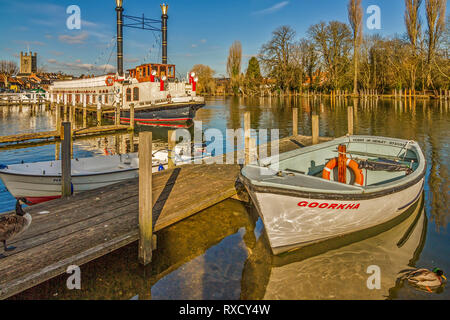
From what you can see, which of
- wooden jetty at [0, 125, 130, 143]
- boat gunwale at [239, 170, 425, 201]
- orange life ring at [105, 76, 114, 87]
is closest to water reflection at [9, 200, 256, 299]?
boat gunwale at [239, 170, 425, 201]

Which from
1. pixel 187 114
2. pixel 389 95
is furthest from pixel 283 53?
pixel 187 114

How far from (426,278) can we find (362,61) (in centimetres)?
5912

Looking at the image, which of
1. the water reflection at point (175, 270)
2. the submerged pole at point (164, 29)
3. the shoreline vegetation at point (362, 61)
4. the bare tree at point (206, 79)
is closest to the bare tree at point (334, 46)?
the shoreline vegetation at point (362, 61)

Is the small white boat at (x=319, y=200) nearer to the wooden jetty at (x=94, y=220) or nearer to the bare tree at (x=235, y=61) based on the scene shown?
the wooden jetty at (x=94, y=220)

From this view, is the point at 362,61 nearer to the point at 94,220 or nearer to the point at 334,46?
the point at 334,46

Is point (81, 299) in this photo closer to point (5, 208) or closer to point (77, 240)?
point (77, 240)

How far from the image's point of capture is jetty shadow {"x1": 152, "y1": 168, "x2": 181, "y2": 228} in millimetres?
6215

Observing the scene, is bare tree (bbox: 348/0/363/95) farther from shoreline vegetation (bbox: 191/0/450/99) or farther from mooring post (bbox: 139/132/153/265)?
mooring post (bbox: 139/132/153/265)

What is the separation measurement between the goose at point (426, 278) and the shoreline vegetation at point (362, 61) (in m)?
44.2

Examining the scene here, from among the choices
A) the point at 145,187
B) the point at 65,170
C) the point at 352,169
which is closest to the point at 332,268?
the point at 352,169

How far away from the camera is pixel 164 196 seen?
716 cm
